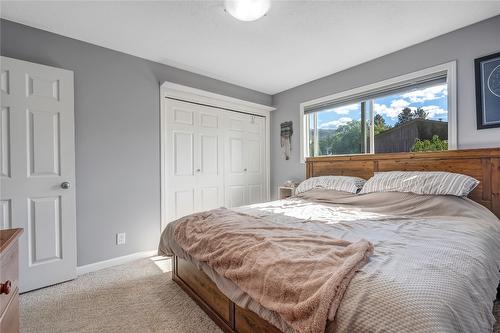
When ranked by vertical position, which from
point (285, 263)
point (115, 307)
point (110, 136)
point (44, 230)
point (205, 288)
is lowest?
point (115, 307)

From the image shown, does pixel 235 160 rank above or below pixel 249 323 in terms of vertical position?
above

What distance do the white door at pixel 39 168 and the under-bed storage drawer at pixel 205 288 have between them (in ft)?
3.86

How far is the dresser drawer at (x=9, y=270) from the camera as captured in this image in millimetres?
850

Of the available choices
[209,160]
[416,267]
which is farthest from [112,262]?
[416,267]

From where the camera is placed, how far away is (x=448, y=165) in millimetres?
2275

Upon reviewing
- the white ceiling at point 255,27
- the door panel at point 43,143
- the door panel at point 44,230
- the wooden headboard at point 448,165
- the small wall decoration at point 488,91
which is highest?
the white ceiling at point 255,27

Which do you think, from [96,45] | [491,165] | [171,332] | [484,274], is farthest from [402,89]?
[96,45]

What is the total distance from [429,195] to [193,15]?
8.50 feet

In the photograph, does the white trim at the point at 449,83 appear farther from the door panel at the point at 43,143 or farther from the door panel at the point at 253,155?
the door panel at the point at 43,143

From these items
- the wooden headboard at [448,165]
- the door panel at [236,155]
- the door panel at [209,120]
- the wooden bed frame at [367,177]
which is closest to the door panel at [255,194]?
the door panel at [236,155]

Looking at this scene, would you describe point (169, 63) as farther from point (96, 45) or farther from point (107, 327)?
point (107, 327)

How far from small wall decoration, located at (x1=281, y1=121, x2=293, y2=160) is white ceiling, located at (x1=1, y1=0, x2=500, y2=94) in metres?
1.21

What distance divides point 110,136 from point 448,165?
347 centimetres

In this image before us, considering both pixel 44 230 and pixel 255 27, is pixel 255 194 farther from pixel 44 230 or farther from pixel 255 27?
pixel 44 230
